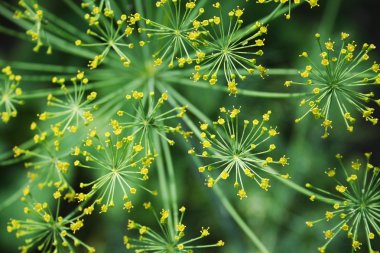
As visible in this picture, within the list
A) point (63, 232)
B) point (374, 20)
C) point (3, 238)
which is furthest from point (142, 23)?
point (374, 20)

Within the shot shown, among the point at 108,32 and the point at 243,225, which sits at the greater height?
the point at 108,32

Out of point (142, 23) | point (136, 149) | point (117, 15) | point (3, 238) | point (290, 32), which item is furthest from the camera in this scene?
point (290, 32)

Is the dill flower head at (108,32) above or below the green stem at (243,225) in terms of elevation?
above

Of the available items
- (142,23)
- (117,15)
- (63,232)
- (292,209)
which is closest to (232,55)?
(142,23)

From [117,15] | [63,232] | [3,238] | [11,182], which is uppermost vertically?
[117,15]

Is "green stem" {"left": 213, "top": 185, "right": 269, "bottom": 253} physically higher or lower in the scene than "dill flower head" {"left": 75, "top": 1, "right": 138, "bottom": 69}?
lower

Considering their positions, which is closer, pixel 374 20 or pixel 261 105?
pixel 261 105

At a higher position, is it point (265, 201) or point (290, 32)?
point (290, 32)

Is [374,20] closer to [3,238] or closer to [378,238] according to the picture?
[378,238]

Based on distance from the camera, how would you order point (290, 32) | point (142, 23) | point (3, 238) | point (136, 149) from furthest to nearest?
1. point (290, 32)
2. point (3, 238)
3. point (142, 23)
4. point (136, 149)

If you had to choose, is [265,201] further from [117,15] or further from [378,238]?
[117,15]
